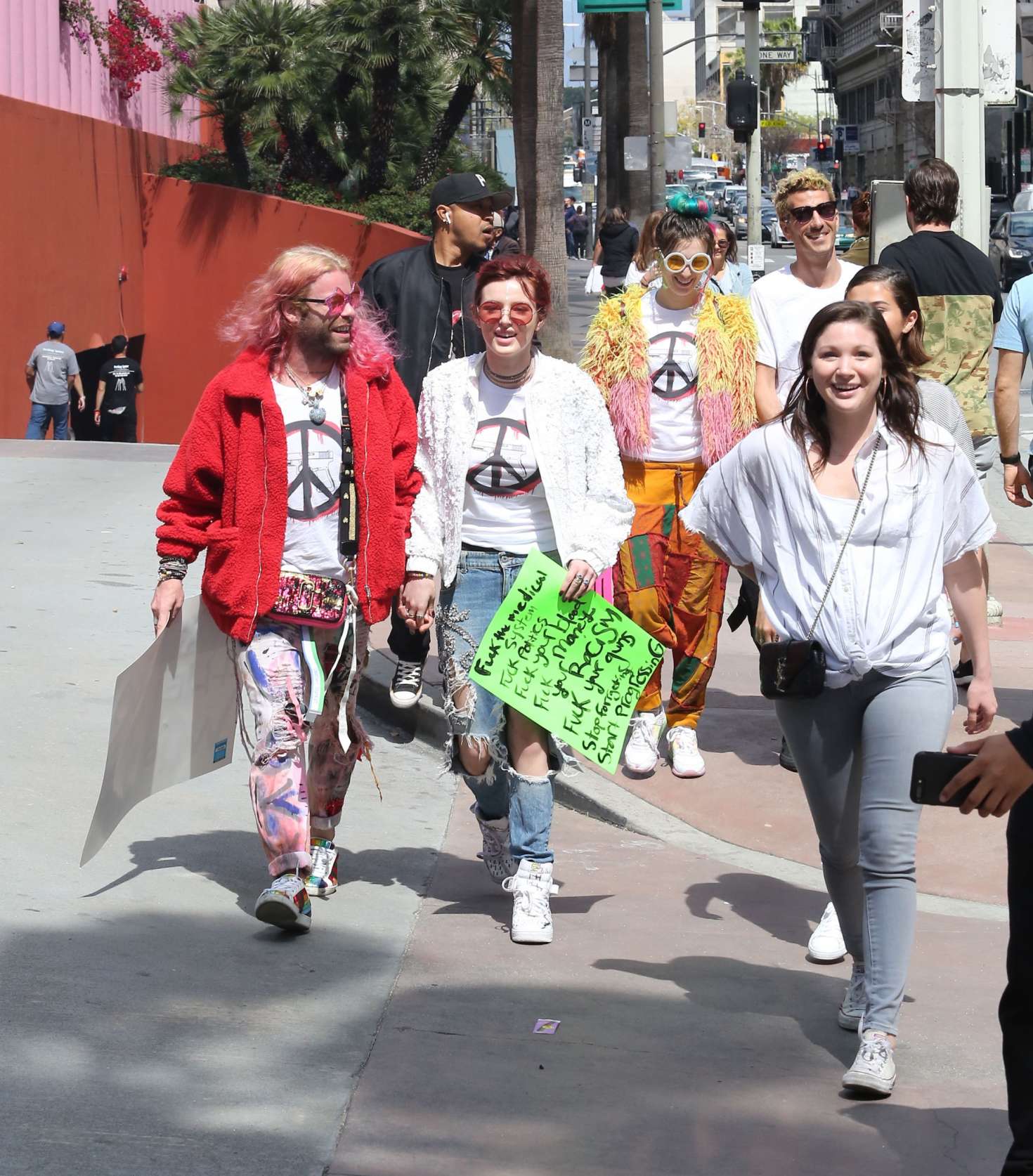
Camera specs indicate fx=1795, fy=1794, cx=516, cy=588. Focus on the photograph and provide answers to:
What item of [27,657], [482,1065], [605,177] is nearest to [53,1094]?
[482,1065]

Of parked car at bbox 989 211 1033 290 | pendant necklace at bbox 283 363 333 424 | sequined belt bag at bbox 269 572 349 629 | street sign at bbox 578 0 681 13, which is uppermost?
street sign at bbox 578 0 681 13

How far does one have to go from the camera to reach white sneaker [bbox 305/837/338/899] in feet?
18.5

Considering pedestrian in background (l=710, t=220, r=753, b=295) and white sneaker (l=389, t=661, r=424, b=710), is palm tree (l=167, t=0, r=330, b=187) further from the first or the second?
white sneaker (l=389, t=661, r=424, b=710)

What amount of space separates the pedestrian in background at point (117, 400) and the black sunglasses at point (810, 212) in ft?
54.4

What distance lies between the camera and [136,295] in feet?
87.2

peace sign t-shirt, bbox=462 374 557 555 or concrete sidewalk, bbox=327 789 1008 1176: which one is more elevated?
peace sign t-shirt, bbox=462 374 557 555

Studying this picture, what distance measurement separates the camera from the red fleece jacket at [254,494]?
508cm

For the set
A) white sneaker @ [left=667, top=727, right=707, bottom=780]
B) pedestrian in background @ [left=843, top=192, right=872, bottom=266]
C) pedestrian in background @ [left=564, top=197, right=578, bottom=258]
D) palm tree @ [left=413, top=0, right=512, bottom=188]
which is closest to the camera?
white sneaker @ [left=667, top=727, right=707, bottom=780]

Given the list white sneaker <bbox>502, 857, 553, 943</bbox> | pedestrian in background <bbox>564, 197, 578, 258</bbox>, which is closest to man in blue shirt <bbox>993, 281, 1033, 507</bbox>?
white sneaker <bbox>502, 857, 553, 943</bbox>

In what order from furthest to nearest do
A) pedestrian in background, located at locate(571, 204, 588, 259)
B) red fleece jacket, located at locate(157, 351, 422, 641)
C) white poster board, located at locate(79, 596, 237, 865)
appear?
1. pedestrian in background, located at locate(571, 204, 588, 259)
2. white poster board, located at locate(79, 596, 237, 865)
3. red fleece jacket, located at locate(157, 351, 422, 641)

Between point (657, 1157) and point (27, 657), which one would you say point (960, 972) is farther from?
point (27, 657)

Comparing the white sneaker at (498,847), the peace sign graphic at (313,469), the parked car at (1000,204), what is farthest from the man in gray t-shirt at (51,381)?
the parked car at (1000,204)

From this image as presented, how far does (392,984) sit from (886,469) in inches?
75.9

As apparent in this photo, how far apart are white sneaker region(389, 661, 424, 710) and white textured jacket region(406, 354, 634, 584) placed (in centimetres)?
188
